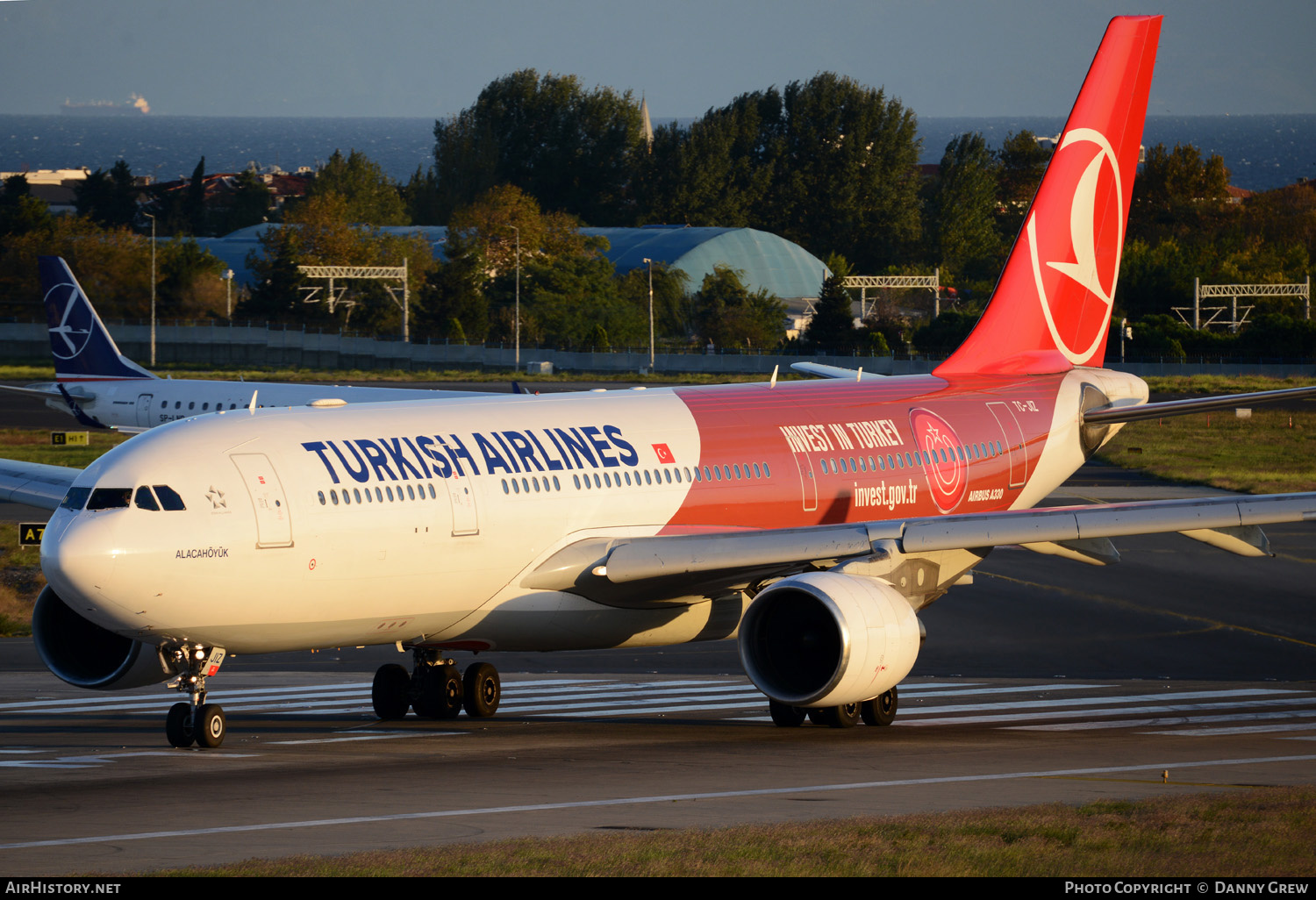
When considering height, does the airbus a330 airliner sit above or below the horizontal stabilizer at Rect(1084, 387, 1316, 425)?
below

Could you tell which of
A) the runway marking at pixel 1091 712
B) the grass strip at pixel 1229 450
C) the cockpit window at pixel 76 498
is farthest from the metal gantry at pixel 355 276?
the cockpit window at pixel 76 498

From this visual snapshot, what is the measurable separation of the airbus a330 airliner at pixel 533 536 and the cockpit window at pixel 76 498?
61mm

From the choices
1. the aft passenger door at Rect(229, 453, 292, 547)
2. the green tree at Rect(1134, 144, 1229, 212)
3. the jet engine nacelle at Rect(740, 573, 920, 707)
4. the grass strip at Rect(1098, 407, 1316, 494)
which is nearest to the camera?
the aft passenger door at Rect(229, 453, 292, 547)

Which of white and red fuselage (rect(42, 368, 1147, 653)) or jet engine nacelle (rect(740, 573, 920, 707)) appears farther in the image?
jet engine nacelle (rect(740, 573, 920, 707))

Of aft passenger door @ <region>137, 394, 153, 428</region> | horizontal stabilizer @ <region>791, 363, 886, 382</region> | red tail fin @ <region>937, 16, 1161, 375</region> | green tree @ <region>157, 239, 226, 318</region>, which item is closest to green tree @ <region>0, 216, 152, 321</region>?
green tree @ <region>157, 239, 226, 318</region>

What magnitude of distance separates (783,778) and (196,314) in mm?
137878

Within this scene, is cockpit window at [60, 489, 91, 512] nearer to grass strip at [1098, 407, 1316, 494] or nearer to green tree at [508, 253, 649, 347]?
grass strip at [1098, 407, 1316, 494]

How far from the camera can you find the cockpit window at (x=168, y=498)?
1970cm

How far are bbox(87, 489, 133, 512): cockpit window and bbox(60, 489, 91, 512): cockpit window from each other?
11cm

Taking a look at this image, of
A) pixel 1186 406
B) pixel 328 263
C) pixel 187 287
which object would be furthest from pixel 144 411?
pixel 328 263

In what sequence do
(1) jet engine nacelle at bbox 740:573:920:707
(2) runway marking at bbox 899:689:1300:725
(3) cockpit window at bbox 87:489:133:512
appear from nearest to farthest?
(3) cockpit window at bbox 87:489:133:512 → (1) jet engine nacelle at bbox 740:573:920:707 → (2) runway marking at bbox 899:689:1300:725

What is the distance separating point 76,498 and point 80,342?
5218cm

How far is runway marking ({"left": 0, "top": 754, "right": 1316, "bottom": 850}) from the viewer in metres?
15.1

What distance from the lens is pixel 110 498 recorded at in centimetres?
1958
